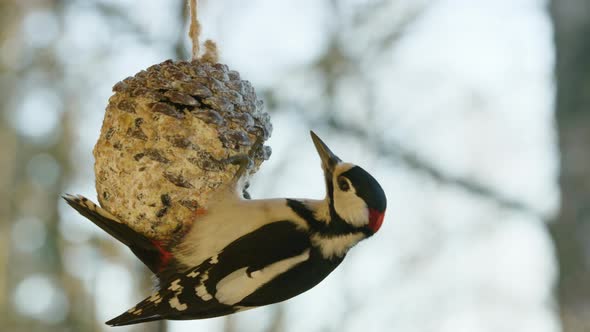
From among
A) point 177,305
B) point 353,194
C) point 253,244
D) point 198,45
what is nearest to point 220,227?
point 253,244

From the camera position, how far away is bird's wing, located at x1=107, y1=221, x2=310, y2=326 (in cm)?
156

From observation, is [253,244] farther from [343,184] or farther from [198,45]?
[198,45]

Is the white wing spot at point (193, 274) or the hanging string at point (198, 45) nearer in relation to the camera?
the white wing spot at point (193, 274)

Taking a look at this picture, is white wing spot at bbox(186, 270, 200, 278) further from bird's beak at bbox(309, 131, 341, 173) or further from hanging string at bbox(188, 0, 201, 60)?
hanging string at bbox(188, 0, 201, 60)

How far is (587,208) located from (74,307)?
3.07m

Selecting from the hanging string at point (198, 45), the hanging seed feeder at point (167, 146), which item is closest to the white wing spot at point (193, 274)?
the hanging seed feeder at point (167, 146)

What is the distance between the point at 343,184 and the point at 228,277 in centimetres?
32

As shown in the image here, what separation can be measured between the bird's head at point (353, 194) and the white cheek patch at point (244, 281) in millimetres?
165

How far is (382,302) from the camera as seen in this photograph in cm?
460

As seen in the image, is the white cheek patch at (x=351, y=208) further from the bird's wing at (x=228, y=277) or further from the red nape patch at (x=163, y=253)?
the red nape patch at (x=163, y=253)

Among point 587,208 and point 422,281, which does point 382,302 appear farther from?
point 587,208

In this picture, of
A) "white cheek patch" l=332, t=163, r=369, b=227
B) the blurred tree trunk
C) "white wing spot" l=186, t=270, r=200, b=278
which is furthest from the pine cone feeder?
the blurred tree trunk

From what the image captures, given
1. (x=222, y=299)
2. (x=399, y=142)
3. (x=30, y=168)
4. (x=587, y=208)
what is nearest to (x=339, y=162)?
(x=222, y=299)

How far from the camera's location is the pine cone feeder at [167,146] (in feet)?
5.34
